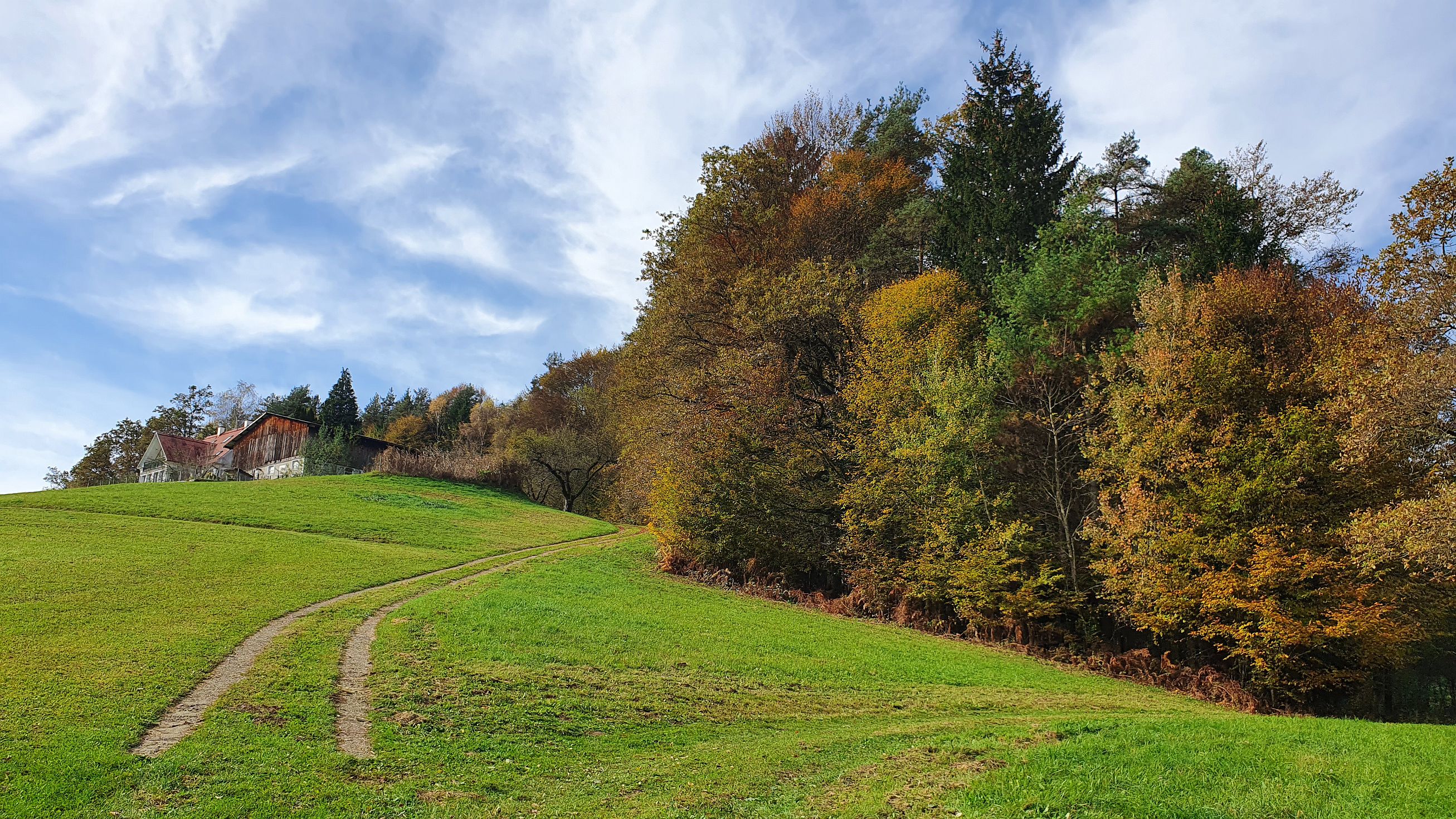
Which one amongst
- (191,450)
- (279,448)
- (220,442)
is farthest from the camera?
(220,442)

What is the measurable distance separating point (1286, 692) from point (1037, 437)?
1097 centimetres

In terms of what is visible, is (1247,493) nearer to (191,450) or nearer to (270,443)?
(270,443)

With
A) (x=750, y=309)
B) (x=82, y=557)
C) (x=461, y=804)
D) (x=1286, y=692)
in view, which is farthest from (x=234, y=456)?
(x=1286, y=692)

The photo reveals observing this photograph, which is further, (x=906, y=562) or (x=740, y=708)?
(x=906, y=562)

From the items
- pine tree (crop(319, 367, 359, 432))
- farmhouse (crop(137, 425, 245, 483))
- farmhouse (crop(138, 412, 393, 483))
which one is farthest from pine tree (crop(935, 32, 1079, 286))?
pine tree (crop(319, 367, 359, 432))

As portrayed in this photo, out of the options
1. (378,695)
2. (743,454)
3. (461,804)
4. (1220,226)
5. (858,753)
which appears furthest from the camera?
(743,454)

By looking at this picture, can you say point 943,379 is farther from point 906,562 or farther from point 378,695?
point 378,695

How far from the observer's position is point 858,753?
10.1 m

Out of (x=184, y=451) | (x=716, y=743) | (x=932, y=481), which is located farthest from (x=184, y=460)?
(x=716, y=743)

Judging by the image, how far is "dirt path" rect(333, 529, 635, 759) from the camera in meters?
9.52

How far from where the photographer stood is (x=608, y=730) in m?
11.2

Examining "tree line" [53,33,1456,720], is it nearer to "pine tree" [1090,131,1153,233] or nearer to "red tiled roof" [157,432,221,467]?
"pine tree" [1090,131,1153,233]

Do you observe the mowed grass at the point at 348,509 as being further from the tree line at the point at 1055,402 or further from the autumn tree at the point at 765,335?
the autumn tree at the point at 765,335

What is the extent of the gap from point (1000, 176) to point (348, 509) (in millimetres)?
36255
